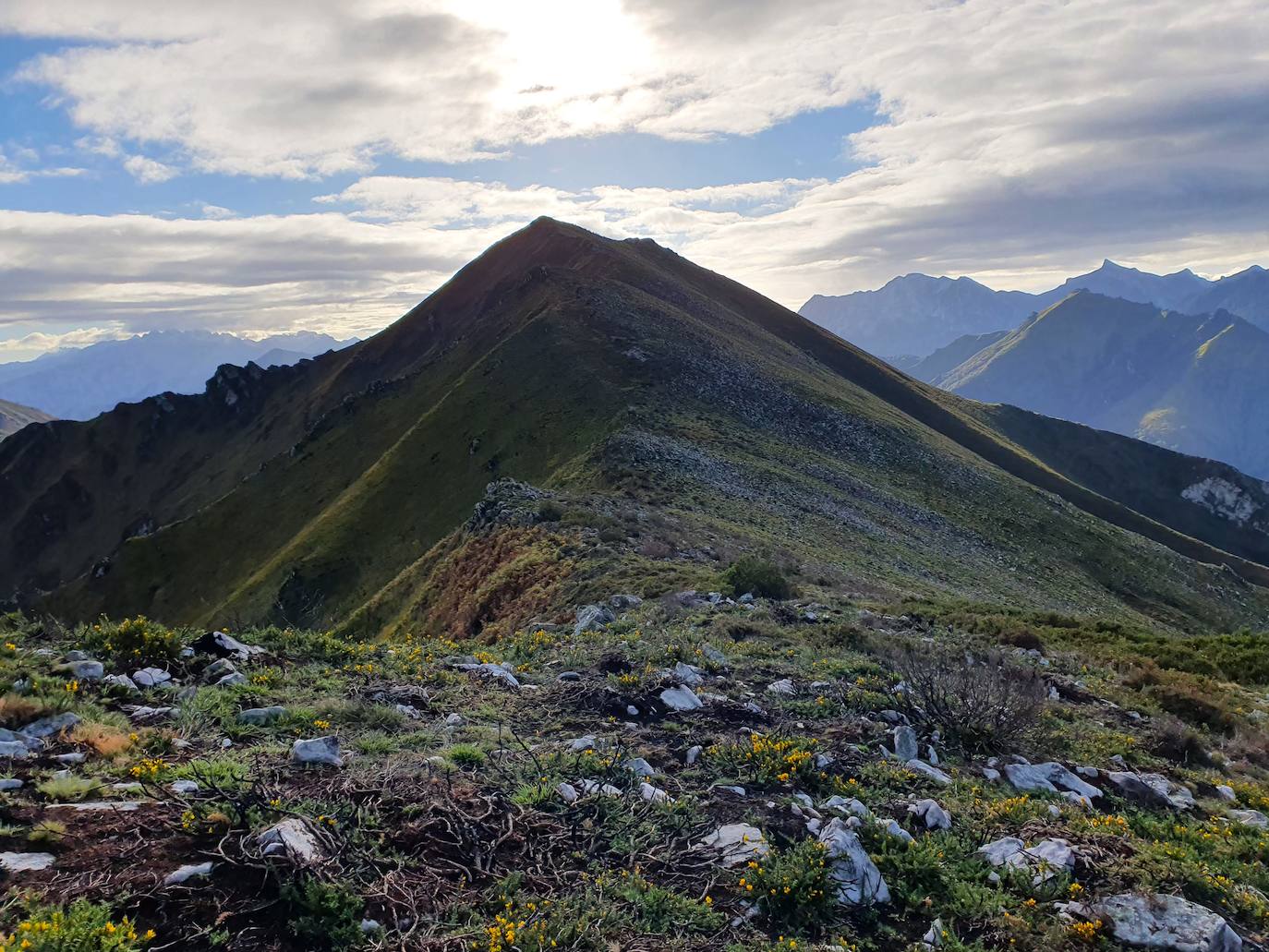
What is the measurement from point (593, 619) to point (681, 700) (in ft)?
21.5

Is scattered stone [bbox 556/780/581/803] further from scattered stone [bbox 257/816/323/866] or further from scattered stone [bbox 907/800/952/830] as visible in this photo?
scattered stone [bbox 907/800/952/830]

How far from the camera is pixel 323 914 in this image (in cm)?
556

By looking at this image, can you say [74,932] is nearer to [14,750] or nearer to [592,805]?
[14,750]

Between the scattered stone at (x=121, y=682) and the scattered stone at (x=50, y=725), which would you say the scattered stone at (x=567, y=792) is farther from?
the scattered stone at (x=121, y=682)

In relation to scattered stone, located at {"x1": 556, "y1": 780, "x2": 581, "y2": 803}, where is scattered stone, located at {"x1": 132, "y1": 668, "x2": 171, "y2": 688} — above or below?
above

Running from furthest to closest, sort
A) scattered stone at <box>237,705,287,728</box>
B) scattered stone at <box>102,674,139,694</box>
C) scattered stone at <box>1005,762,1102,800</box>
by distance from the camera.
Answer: scattered stone at <box>1005,762,1102,800</box>, scattered stone at <box>102,674,139,694</box>, scattered stone at <box>237,705,287,728</box>

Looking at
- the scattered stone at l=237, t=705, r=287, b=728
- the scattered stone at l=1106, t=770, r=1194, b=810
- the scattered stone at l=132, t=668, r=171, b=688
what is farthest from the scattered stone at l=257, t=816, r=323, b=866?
the scattered stone at l=1106, t=770, r=1194, b=810

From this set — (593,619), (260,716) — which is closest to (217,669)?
(260,716)

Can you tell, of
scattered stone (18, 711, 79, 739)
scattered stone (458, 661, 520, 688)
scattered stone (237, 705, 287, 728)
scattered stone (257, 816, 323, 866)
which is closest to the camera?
scattered stone (257, 816, 323, 866)

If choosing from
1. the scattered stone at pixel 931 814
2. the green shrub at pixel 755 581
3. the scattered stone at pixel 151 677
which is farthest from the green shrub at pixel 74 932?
the green shrub at pixel 755 581

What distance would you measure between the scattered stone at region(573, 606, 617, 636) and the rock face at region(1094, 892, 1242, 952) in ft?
37.1

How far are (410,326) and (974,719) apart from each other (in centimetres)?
10641

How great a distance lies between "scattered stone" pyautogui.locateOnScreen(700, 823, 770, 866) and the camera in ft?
22.8

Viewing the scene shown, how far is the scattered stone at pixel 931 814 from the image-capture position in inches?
309
